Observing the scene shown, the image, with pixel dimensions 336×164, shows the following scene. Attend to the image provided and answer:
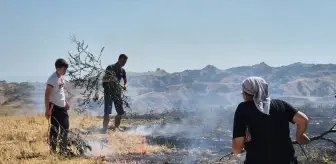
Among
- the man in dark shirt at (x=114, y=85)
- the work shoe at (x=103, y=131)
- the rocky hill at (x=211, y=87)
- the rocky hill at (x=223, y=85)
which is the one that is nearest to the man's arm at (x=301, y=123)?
the man in dark shirt at (x=114, y=85)

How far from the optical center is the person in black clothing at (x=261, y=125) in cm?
365

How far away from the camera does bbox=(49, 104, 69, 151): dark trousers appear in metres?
7.27

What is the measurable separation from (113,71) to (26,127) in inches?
105

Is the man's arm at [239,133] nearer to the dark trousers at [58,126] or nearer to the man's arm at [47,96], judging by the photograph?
the dark trousers at [58,126]

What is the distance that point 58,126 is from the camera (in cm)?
748

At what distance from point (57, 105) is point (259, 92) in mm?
4720

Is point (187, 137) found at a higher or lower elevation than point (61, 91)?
lower

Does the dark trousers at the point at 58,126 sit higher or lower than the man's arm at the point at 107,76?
lower

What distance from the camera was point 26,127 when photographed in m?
10.1

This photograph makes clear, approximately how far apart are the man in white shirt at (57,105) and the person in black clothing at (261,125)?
4383 millimetres

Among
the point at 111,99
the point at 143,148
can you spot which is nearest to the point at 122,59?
the point at 111,99

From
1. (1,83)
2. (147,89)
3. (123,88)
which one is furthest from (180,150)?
(147,89)

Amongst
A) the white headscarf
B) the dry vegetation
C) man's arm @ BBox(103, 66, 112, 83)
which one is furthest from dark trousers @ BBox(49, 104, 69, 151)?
the white headscarf

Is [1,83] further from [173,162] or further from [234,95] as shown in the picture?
[173,162]
